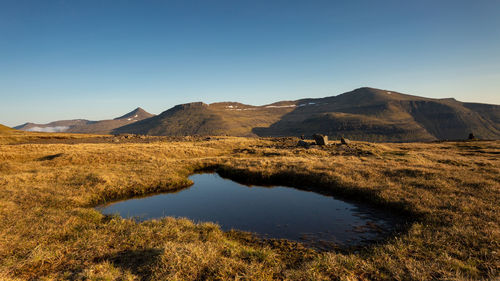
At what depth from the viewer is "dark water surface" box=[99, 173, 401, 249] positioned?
10961mm

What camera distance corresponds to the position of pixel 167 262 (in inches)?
267

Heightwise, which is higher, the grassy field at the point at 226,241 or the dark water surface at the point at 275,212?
the grassy field at the point at 226,241

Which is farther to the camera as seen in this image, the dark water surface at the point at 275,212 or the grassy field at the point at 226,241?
the dark water surface at the point at 275,212

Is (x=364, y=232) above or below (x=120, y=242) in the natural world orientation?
below

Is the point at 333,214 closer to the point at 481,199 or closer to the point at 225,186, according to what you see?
the point at 481,199

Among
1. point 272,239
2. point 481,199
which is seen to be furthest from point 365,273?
point 481,199

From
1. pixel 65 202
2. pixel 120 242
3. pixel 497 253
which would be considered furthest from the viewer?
pixel 65 202

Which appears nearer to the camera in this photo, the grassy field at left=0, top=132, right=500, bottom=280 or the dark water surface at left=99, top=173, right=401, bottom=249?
the grassy field at left=0, top=132, right=500, bottom=280

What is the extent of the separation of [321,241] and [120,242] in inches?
353

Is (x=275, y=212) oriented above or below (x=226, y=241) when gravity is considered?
below

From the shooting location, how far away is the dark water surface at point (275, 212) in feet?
36.0

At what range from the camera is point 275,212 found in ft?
46.2

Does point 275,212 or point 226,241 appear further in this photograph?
point 275,212

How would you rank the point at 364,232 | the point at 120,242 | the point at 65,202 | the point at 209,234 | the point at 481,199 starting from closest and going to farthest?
1. the point at 120,242
2. the point at 209,234
3. the point at 364,232
4. the point at 481,199
5. the point at 65,202
